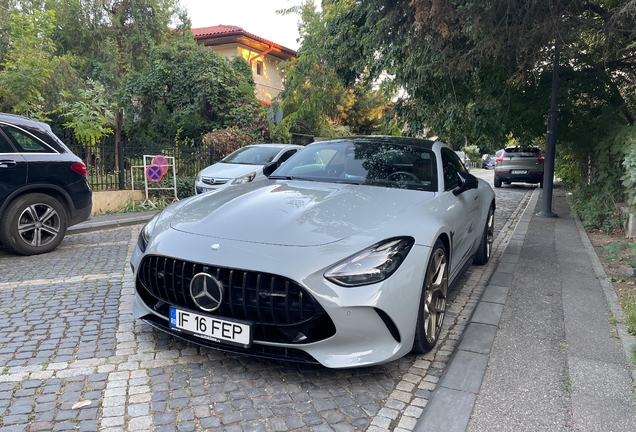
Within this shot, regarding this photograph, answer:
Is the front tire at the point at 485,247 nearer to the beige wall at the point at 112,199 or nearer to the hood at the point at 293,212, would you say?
the hood at the point at 293,212

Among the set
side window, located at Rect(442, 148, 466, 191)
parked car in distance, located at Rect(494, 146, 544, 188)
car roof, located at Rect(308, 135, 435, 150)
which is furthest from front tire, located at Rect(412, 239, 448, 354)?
parked car in distance, located at Rect(494, 146, 544, 188)

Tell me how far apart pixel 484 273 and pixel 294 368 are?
338 centimetres

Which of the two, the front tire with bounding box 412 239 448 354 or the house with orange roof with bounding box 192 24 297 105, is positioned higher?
the house with orange roof with bounding box 192 24 297 105

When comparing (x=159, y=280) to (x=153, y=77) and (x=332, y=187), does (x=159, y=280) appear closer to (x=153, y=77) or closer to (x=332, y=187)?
(x=332, y=187)

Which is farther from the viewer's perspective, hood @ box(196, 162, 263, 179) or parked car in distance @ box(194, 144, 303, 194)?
hood @ box(196, 162, 263, 179)

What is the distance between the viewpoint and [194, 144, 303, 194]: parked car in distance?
10.1 meters

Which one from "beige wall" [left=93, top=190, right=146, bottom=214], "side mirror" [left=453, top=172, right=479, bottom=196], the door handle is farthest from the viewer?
"beige wall" [left=93, top=190, right=146, bottom=214]

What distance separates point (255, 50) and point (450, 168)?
2437cm

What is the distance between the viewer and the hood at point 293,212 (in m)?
2.98

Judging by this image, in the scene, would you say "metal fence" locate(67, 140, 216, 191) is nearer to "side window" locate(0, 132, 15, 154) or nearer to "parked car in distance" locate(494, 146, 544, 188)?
"side window" locate(0, 132, 15, 154)

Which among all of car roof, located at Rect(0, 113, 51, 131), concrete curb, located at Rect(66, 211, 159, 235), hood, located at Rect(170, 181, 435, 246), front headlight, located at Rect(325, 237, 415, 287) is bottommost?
concrete curb, located at Rect(66, 211, 159, 235)

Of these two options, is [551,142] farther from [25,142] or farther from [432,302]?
[25,142]

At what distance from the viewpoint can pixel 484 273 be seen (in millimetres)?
5734

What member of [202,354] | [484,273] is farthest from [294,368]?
[484,273]
